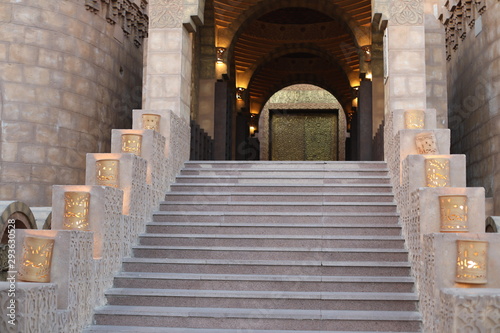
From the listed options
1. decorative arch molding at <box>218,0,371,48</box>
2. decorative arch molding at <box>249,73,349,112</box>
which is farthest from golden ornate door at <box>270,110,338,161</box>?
decorative arch molding at <box>218,0,371,48</box>

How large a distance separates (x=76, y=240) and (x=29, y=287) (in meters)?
0.76

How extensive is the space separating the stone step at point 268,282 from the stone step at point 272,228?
0.85 metres

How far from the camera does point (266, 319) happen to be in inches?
218

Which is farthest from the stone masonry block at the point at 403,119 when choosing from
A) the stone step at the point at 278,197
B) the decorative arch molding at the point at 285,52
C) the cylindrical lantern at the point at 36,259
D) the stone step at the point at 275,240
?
the decorative arch molding at the point at 285,52

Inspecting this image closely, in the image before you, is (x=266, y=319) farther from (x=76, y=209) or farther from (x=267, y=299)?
(x=76, y=209)

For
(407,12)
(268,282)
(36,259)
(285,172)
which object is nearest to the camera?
(36,259)

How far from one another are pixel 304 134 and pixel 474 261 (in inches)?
714

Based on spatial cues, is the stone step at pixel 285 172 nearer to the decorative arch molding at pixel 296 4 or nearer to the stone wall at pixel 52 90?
the stone wall at pixel 52 90


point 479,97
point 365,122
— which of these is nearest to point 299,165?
point 479,97

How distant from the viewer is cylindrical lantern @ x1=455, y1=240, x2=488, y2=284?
15.7ft

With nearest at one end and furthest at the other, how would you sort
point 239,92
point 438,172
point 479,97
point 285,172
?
point 438,172
point 285,172
point 479,97
point 239,92

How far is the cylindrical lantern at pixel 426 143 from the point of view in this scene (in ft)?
22.0

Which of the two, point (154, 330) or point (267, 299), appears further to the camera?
point (267, 299)

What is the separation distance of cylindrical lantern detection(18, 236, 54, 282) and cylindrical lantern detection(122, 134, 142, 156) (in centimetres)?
221
